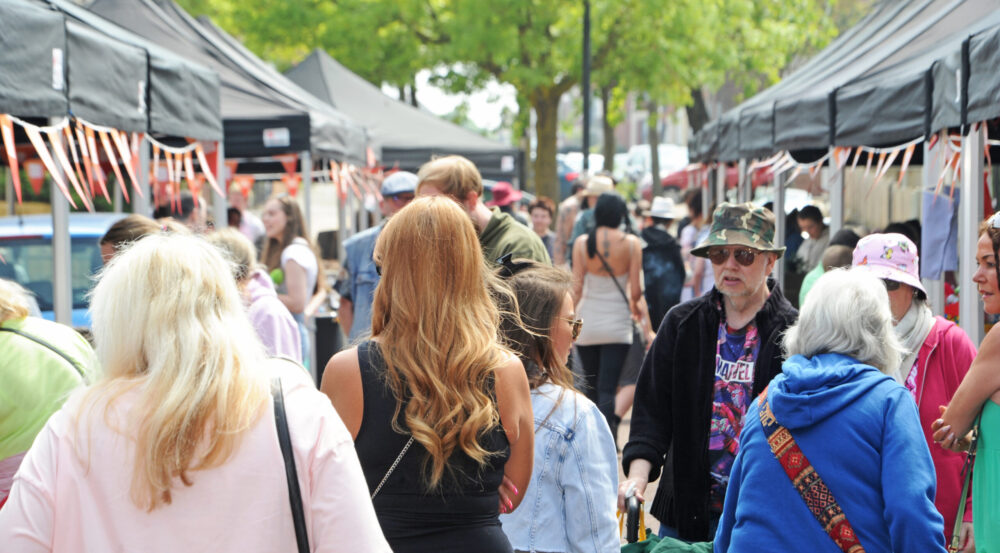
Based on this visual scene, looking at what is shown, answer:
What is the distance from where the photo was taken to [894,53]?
721cm

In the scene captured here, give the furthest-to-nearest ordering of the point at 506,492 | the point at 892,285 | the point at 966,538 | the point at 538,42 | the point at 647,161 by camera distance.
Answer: the point at 647,161 → the point at 538,42 → the point at 892,285 → the point at 966,538 → the point at 506,492

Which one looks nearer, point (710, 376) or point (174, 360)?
point (174, 360)

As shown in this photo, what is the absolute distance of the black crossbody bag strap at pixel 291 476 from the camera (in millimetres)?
2135

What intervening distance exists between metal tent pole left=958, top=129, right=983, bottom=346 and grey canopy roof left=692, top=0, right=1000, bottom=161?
0.70 feet

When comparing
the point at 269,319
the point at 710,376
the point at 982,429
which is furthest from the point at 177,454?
the point at 269,319

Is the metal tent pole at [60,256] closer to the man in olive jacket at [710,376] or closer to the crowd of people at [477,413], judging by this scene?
the crowd of people at [477,413]

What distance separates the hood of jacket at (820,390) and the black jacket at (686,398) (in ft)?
1.93

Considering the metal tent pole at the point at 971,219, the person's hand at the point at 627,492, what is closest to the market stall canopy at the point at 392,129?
the metal tent pole at the point at 971,219

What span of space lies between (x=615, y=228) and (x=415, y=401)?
5474 millimetres

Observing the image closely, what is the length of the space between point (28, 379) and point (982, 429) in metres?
2.69

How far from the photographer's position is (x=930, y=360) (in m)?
3.84

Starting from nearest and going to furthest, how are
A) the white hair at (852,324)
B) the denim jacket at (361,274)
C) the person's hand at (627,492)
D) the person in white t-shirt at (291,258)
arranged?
the white hair at (852,324) → the person's hand at (627,492) → the denim jacket at (361,274) → the person in white t-shirt at (291,258)

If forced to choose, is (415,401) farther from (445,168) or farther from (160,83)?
(160,83)

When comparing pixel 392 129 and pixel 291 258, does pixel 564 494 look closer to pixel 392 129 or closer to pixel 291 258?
pixel 291 258
